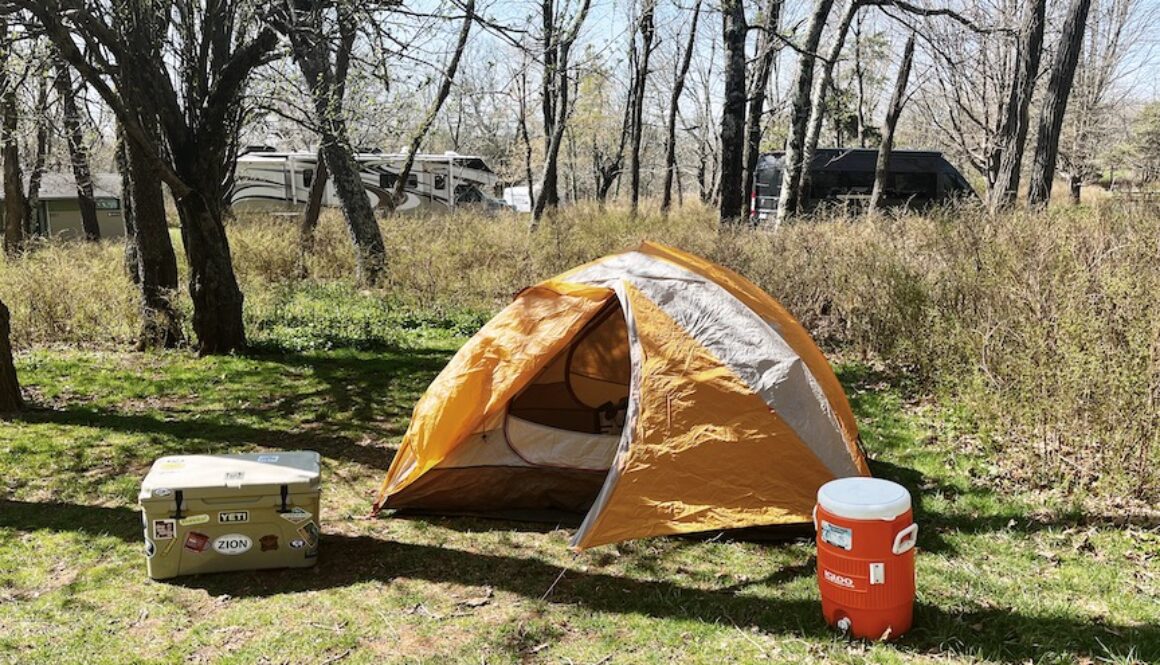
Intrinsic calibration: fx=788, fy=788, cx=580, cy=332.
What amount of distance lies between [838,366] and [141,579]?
619 cm

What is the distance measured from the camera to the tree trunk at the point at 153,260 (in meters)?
8.21

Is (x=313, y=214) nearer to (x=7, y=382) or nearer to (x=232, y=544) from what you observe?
(x=7, y=382)

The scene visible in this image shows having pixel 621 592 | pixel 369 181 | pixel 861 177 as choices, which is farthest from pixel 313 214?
pixel 621 592

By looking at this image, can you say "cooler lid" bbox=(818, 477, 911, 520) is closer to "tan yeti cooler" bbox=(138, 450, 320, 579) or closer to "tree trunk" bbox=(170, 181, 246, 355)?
"tan yeti cooler" bbox=(138, 450, 320, 579)

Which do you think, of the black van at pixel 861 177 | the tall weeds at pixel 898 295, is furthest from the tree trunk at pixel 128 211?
the black van at pixel 861 177

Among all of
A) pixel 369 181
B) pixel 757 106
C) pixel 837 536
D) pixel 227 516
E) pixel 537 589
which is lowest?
pixel 537 589

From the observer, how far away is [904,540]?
10.1 feet

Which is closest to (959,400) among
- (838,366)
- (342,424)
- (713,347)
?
(838,366)

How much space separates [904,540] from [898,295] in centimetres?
469

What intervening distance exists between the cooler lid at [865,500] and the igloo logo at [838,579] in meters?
0.27

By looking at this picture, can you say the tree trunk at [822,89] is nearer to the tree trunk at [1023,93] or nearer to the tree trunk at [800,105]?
the tree trunk at [800,105]

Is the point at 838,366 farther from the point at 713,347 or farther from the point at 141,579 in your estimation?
the point at 141,579

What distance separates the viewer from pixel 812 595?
366 cm

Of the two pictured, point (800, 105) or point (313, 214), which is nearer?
point (800, 105)
